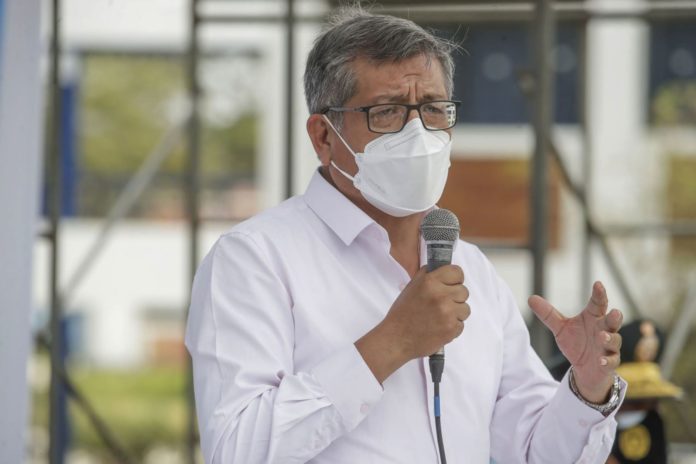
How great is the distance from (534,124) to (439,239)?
242cm

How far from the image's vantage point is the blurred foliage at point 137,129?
754 inches

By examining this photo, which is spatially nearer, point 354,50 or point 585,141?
point 354,50

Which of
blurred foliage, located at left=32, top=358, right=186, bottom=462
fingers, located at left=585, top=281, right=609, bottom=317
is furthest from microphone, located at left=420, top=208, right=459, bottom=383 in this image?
blurred foliage, located at left=32, top=358, right=186, bottom=462

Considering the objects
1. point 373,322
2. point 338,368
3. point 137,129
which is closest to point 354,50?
point 373,322

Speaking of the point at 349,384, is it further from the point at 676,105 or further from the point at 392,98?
the point at 676,105

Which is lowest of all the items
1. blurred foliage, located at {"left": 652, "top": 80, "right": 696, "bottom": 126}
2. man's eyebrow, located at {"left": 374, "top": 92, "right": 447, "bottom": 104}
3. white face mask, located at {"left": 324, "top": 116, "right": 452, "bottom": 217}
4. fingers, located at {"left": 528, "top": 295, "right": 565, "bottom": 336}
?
fingers, located at {"left": 528, "top": 295, "right": 565, "bottom": 336}

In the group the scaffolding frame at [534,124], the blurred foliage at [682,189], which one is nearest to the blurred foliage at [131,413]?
the blurred foliage at [682,189]

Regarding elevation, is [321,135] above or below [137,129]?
below

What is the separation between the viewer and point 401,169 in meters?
2.09

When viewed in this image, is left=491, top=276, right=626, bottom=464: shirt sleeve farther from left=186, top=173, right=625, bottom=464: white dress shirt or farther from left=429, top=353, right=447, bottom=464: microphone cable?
left=429, top=353, right=447, bottom=464: microphone cable

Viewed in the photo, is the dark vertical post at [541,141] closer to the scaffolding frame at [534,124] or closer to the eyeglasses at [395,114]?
the scaffolding frame at [534,124]

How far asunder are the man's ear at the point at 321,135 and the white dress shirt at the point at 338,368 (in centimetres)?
4

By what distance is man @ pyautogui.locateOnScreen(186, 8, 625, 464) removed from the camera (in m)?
1.89

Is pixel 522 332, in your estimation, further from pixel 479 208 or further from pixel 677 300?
pixel 479 208
